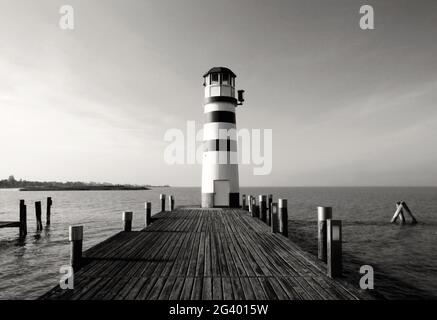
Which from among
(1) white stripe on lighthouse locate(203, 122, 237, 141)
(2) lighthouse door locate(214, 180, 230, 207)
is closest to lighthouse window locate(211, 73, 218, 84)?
(1) white stripe on lighthouse locate(203, 122, 237, 141)

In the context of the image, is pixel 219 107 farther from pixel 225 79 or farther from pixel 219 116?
pixel 225 79

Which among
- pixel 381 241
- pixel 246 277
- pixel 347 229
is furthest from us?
pixel 347 229

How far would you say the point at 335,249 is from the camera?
611 cm

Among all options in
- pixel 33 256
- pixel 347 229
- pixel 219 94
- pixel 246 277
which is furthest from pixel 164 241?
pixel 347 229

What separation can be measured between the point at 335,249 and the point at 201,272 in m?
2.91

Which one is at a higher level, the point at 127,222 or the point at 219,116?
the point at 219,116

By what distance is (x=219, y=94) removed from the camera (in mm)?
21453

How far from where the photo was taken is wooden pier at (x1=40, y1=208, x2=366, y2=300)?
16.8 feet

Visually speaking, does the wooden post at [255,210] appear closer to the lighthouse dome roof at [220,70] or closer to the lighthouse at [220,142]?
the lighthouse at [220,142]

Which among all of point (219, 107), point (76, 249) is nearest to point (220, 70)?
point (219, 107)

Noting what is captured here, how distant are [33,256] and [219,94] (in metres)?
15.6

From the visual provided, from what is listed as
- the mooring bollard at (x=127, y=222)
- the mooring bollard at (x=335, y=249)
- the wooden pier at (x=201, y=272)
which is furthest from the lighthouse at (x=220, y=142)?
the mooring bollard at (x=335, y=249)

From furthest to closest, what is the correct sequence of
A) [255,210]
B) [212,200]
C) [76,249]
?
[212,200] < [255,210] < [76,249]
